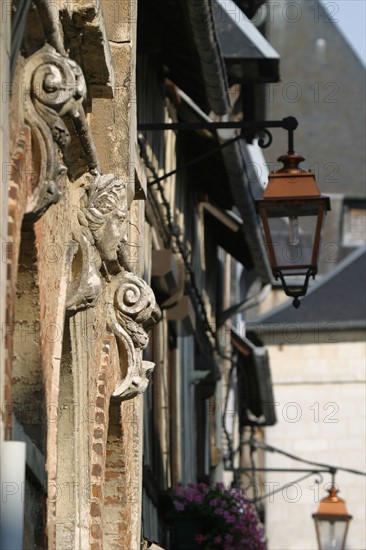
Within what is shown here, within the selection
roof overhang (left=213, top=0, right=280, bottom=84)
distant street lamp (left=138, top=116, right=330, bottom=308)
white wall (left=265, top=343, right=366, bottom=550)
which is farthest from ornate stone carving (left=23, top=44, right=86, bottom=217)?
white wall (left=265, top=343, right=366, bottom=550)

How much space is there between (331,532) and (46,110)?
41.0ft

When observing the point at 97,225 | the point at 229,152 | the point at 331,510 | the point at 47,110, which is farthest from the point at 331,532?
the point at 47,110

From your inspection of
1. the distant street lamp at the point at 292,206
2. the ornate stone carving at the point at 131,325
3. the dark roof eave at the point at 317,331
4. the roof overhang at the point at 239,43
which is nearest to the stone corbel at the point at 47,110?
the ornate stone carving at the point at 131,325

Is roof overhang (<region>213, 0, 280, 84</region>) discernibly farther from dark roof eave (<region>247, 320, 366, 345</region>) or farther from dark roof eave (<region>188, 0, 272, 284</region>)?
dark roof eave (<region>247, 320, 366, 345</region>)

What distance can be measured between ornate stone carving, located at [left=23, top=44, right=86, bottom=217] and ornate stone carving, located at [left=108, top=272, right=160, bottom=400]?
1.81 m

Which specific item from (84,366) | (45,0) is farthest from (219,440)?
(45,0)

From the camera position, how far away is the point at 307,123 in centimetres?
4056

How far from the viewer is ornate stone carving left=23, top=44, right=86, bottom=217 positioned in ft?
14.4

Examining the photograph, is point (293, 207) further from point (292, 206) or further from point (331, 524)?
point (331, 524)

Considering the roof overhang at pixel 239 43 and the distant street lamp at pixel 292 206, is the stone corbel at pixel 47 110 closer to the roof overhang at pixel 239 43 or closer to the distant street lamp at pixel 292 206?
the distant street lamp at pixel 292 206

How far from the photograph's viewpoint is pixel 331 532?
16.5 metres

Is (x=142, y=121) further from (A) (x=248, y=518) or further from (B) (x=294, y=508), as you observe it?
(B) (x=294, y=508)

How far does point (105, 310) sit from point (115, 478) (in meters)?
0.66

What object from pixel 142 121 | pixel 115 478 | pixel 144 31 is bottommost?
pixel 115 478
